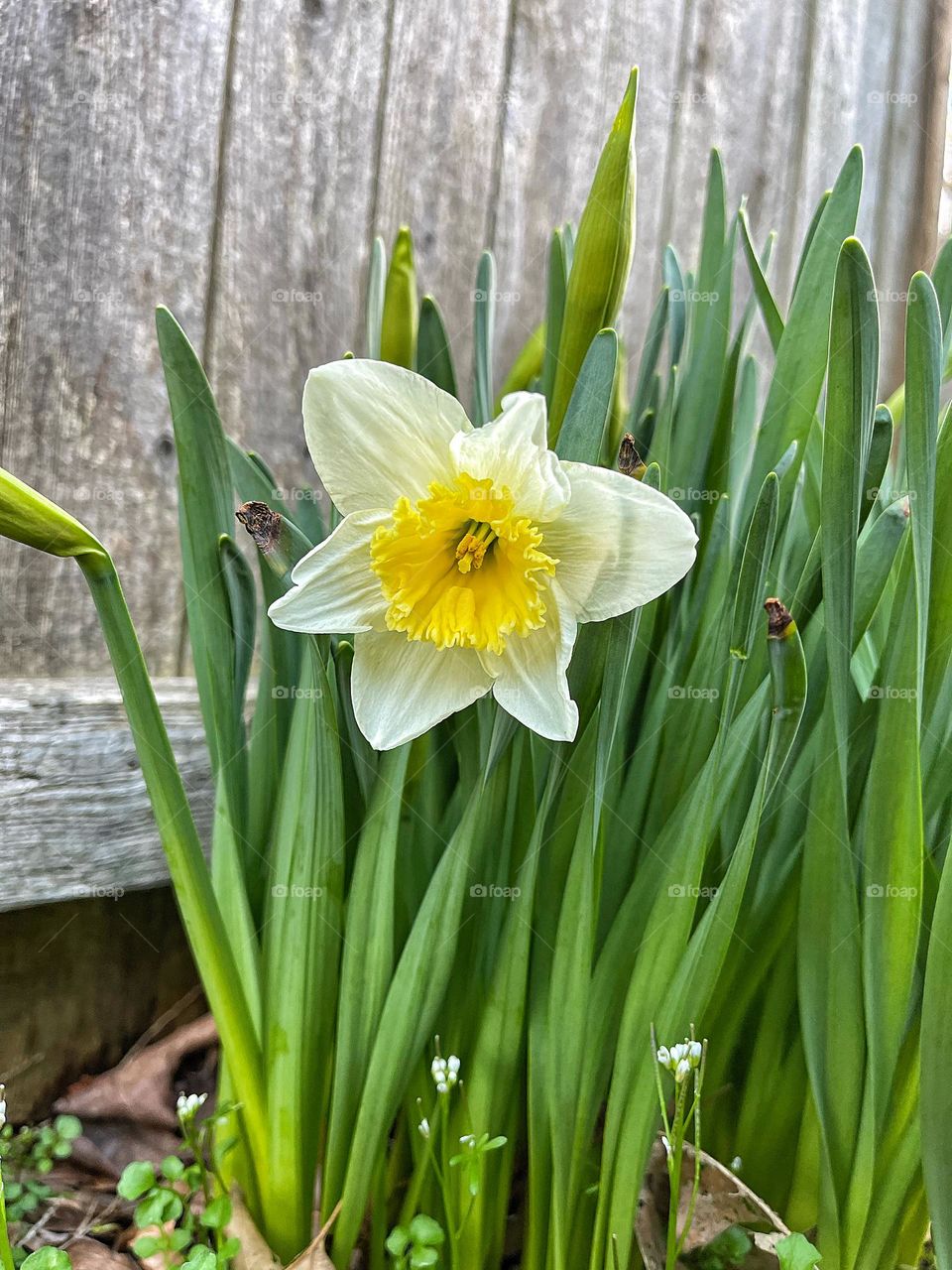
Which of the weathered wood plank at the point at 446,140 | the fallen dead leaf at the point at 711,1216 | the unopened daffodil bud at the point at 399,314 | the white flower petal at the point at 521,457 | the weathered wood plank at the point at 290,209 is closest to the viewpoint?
the white flower petal at the point at 521,457

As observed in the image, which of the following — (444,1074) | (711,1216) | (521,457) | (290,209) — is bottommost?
(711,1216)

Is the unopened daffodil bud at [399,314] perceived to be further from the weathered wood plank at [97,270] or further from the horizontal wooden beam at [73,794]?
the horizontal wooden beam at [73,794]

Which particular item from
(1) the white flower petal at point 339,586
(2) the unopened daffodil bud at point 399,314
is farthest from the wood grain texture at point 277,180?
(1) the white flower petal at point 339,586

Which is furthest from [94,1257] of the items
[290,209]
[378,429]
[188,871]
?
[290,209]

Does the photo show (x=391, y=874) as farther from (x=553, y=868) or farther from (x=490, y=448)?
(x=490, y=448)

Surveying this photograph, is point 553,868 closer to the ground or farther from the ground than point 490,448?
closer to the ground

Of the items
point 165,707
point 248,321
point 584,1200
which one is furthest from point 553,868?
point 248,321

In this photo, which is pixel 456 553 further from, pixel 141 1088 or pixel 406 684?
pixel 141 1088
